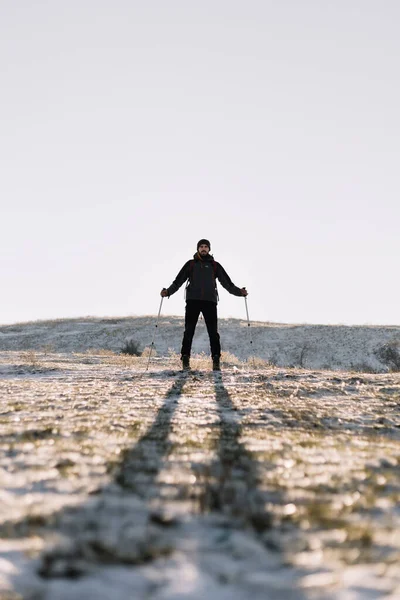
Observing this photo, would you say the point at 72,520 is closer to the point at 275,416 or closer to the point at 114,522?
the point at 114,522

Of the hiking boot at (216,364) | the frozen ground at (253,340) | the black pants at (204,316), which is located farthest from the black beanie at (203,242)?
the frozen ground at (253,340)

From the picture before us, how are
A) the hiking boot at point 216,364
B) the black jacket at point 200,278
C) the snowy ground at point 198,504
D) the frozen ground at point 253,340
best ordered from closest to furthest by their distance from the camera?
1. the snowy ground at point 198,504
2. the hiking boot at point 216,364
3. the black jacket at point 200,278
4. the frozen ground at point 253,340

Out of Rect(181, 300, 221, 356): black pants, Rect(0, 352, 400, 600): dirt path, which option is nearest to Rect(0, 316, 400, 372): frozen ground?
Rect(181, 300, 221, 356): black pants

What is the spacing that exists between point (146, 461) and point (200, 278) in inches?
249

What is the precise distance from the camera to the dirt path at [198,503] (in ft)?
4.98

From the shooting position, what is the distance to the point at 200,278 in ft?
29.0

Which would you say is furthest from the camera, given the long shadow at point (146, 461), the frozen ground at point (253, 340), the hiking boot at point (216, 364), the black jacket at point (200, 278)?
the frozen ground at point (253, 340)

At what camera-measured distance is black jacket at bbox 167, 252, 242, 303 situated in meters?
8.80

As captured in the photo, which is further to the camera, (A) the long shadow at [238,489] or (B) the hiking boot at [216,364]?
(B) the hiking boot at [216,364]

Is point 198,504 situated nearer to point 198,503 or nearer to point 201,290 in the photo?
point 198,503

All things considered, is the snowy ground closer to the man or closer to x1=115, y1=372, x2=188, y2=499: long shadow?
x1=115, y1=372, x2=188, y2=499: long shadow

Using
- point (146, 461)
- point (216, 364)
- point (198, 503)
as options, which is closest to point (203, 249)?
point (216, 364)

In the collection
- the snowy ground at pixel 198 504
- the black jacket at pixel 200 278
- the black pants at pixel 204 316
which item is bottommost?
the snowy ground at pixel 198 504

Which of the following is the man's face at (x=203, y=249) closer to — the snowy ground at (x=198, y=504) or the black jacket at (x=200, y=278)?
the black jacket at (x=200, y=278)
